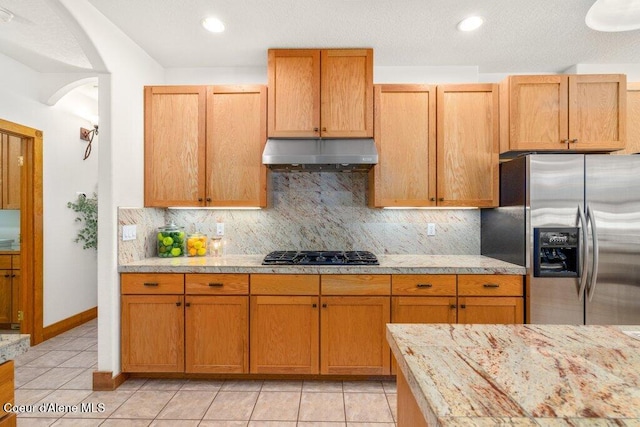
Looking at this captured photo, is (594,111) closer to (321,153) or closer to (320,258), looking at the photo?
Answer: (321,153)

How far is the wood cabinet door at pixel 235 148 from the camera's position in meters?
2.80

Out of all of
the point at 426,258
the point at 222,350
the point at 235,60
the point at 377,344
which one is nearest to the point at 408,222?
the point at 426,258

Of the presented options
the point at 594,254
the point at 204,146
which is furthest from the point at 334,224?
the point at 594,254

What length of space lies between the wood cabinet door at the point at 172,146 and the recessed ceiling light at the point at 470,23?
6.81 ft

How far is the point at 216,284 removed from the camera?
2.49 meters

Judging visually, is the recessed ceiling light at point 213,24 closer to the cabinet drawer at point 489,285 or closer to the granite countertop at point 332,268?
the granite countertop at point 332,268

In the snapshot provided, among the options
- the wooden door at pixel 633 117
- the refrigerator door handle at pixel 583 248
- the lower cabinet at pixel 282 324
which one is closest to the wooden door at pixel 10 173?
the lower cabinet at pixel 282 324

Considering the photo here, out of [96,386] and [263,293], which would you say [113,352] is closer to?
[96,386]

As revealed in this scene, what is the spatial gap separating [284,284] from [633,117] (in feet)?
10.6

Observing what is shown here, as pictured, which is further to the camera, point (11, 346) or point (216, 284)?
point (216, 284)

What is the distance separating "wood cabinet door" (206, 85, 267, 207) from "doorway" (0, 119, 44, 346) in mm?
1976

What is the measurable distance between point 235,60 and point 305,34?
79cm

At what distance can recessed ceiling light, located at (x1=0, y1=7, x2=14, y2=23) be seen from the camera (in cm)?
232

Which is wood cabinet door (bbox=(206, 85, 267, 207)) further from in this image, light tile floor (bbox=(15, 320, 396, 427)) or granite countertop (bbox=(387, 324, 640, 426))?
granite countertop (bbox=(387, 324, 640, 426))
